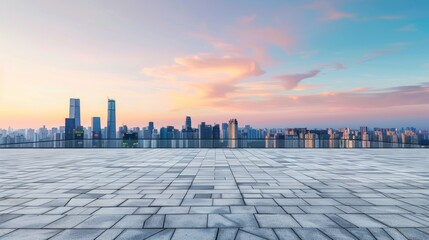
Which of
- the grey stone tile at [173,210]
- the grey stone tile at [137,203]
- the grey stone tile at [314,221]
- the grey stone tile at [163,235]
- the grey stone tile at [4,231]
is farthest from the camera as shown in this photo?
the grey stone tile at [137,203]

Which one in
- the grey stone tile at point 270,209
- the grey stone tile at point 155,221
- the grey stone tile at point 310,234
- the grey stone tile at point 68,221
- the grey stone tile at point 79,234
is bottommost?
the grey stone tile at point 310,234

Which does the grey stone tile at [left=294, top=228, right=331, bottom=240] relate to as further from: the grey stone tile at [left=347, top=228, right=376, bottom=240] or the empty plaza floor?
the grey stone tile at [left=347, top=228, right=376, bottom=240]

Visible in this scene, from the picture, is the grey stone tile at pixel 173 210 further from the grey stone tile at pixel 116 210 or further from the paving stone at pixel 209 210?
the grey stone tile at pixel 116 210

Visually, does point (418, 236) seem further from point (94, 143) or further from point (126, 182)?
point (94, 143)

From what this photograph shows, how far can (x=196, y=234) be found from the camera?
409cm

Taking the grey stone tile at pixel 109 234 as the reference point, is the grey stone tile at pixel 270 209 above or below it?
below

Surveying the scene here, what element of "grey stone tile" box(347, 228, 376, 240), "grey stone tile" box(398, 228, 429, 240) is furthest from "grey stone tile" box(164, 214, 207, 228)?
"grey stone tile" box(398, 228, 429, 240)

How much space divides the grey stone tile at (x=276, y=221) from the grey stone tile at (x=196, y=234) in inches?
36.7

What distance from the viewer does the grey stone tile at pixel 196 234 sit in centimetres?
397

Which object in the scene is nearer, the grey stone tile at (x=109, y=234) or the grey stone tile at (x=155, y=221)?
the grey stone tile at (x=109, y=234)

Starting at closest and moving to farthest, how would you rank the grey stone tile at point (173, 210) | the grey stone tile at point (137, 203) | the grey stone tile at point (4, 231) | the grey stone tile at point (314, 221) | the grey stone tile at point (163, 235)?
1. the grey stone tile at point (163, 235)
2. the grey stone tile at point (4, 231)
3. the grey stone tile at point (314, 221)
4. the grey stone tile at point (173, 210)
5. the grey stone tile at point (137, 203)

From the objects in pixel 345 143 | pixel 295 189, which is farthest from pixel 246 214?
pixel 345 143

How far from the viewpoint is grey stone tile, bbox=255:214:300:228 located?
4.45 meters

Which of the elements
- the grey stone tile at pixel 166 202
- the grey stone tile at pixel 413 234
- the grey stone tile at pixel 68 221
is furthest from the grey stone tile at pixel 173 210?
the grey stone tile at pixel 413 234
